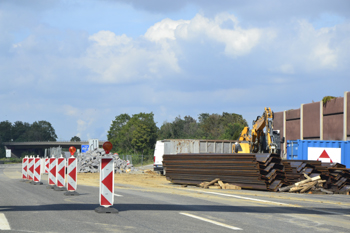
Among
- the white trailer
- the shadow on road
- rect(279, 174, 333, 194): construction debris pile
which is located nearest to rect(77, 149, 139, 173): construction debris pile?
the white trailer

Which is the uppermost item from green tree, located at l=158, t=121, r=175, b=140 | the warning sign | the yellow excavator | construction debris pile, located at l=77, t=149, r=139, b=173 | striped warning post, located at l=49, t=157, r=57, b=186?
green tree, located at l=158, t=121, r=175, b=140

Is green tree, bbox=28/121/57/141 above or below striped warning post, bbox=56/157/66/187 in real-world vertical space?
above

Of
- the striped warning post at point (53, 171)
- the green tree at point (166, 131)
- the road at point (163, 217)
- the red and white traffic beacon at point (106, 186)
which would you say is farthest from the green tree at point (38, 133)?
the red and white traffic beacon at point (106, 186)

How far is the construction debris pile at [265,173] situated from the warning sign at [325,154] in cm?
504

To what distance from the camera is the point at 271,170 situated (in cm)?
1962

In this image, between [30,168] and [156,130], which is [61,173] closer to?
[30,168]

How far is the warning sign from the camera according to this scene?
2669 cm

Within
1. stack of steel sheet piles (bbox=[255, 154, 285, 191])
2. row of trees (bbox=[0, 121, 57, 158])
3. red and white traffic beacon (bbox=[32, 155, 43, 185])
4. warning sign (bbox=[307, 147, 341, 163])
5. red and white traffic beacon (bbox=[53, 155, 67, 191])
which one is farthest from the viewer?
row of trees (bbox=[0, 121, 57, 158])

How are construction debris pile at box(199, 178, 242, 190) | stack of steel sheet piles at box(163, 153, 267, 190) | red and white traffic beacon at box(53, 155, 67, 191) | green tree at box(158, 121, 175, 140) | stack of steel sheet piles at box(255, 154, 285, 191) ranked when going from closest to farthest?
1. red and white traffic beacon at box(53, 155, 67, 191)
2. stack of steel sheet piles at box(255, 154, 285, 191)
3. stack of steel sheet piles at box(163, 153, 267, 190)
4. construction debris pile at box(199, 178, 242, 190)
5. green tree at box(158, 121, 175, 140)

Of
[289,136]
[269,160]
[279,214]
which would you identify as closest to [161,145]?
[289,136]

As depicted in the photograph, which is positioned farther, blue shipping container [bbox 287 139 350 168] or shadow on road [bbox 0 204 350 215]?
blue shipping container [bbox 287 139 350 168]

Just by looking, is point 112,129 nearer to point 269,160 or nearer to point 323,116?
point 323,116

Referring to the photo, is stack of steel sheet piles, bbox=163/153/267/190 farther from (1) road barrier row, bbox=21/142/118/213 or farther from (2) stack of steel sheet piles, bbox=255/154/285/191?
(1) road barrier row, bbox=21/142/118/213

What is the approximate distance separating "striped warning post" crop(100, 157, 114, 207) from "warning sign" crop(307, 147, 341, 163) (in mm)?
19406
